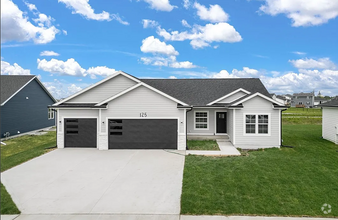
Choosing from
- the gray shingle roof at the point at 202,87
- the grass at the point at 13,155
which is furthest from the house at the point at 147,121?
the gray shingle roof at the point at 202,87

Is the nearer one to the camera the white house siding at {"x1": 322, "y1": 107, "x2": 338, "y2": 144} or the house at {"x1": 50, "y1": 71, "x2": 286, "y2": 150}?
the house at {"x1": 50, "y1": 71, "x2": 286, "y2": 150}

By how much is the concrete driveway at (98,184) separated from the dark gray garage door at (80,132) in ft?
7.10

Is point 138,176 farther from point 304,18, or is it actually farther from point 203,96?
point 304,18

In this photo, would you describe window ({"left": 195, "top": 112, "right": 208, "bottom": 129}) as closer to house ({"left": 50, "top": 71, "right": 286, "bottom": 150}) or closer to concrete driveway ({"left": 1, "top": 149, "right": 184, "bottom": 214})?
house ({"left": 50, "top": 71, "right": 286, "bottom": 150})

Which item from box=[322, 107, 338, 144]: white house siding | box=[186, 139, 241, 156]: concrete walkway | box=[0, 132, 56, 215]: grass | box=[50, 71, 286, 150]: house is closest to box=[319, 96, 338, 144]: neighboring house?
box=[322, 107, 338, 144]: white house siding

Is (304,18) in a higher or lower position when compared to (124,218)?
higher

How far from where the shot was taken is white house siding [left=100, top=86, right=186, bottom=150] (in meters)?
12.8

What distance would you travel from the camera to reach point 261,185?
6.98m

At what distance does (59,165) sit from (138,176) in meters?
4.18

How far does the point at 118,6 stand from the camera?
8516 millimetres

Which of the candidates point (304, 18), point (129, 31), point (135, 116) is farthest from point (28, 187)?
point (304, 18)

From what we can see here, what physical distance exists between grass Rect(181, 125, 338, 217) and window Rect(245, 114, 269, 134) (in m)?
2.32

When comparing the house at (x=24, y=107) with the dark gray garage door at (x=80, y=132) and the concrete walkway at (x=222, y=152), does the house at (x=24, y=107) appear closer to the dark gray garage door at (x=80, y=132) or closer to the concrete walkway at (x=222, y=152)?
the dark gray garage door at (x=80, y=132)

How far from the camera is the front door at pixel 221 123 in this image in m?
16.6
